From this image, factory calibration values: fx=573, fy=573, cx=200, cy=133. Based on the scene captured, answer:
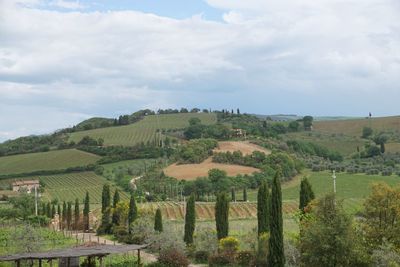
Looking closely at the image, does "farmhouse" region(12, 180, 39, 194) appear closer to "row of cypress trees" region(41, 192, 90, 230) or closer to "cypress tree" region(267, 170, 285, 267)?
"row of cypress trees" region(41, 192, 90, 230)

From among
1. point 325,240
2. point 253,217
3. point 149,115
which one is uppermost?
point 149,115

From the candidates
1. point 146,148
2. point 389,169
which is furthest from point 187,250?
point 146,148

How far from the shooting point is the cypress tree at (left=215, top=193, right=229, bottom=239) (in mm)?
40844

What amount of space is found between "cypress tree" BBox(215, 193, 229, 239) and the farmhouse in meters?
62.9

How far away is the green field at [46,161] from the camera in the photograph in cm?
11506

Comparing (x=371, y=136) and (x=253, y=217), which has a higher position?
(x=371, y=136)

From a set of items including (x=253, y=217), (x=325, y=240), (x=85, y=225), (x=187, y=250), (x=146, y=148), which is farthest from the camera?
(x=146, y=148)

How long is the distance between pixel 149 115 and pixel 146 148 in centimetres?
5836

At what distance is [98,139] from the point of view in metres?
136

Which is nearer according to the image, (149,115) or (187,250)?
(187,250)

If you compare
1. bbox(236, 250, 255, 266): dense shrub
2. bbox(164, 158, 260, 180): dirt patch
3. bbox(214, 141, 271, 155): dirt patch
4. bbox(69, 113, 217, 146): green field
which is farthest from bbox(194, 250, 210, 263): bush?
bbox(69, 113, 217, 146): green field

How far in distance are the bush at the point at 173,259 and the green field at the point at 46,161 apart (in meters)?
80.5

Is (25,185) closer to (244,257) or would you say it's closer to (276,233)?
(244,257)

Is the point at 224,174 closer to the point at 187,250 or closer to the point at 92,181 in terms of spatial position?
the point at 92,181
